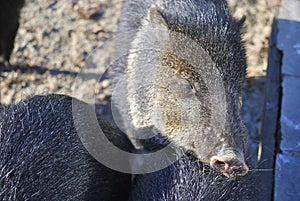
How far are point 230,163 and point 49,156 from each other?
1.02m

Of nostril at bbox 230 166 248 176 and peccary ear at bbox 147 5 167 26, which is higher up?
peccary ear at bbox 147 5 167 26

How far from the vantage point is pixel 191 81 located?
3.52m

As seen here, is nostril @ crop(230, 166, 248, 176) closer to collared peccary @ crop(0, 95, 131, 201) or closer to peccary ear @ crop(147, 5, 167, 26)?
collared peccary @ crop(0, 95, 131, 201)

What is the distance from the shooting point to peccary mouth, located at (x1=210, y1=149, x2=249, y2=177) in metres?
3.17

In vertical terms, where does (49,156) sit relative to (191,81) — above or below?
below

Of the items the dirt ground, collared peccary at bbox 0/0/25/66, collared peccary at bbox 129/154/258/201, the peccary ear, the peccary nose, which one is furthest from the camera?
the dirt ground

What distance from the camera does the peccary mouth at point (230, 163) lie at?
317 cm

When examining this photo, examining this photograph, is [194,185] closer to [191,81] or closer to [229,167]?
[229,167]

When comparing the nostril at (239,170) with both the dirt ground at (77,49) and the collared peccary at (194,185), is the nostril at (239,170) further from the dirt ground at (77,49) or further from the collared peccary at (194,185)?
the dirt ground at (77,49)

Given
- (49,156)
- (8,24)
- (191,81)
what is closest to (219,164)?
(191,81)

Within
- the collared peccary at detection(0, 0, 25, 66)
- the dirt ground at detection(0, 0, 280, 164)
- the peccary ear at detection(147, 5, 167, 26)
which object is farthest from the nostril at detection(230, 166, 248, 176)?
the collared peccary at detection(0, 0, 25, 66)

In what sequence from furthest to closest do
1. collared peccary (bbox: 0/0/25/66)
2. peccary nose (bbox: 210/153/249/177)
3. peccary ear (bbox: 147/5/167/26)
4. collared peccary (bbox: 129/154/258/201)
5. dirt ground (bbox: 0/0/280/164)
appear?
1. dirt ground (bbox: 0/0/280/164)
2. collared peccary (bbox: 0/0/25/66)
3. peccary ear (bbox: 147/5/167/26)
4. collared peccary (bbox: 129/154/258/201)
5. peccary nose (bbox: 210/153/249/177)

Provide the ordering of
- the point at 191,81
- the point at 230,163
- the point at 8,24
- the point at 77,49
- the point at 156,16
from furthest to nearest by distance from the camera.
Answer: the point at 77,49
the point at 8,24
the point at 156,16
the point at 191,81
the point at 230,163

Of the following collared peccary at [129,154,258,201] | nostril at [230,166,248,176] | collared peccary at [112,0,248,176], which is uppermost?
collared peccary at [112,0,248,176]
